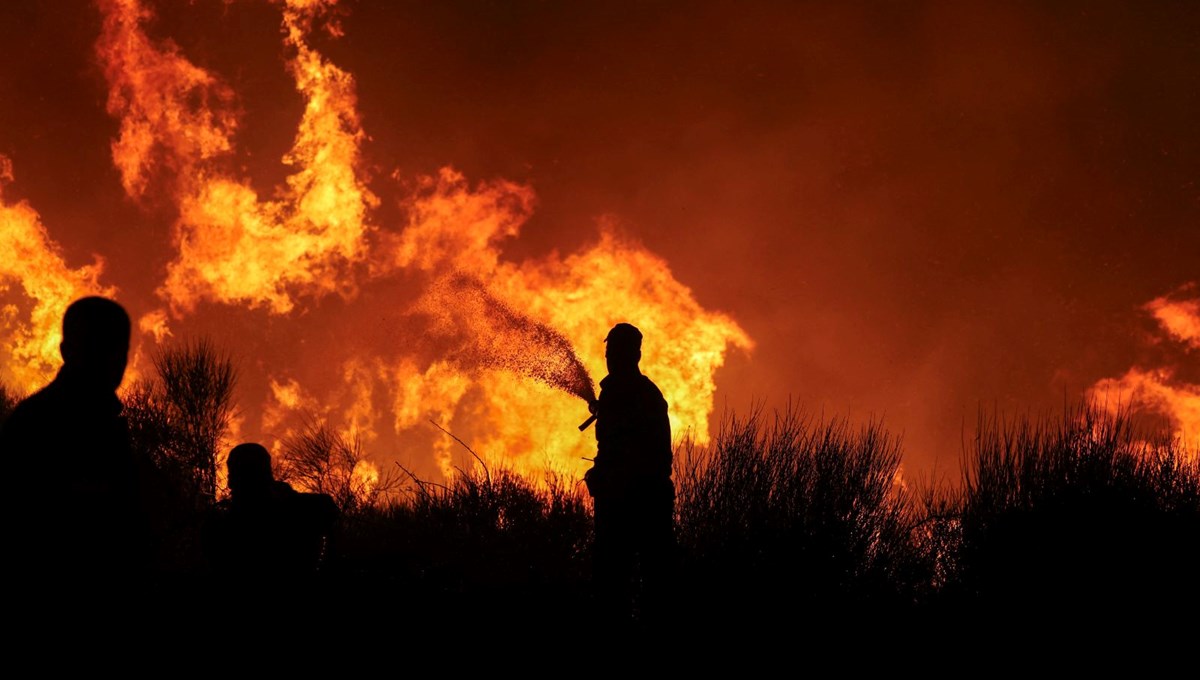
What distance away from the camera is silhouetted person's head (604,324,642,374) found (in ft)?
21.3

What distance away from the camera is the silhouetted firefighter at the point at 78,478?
128 inches

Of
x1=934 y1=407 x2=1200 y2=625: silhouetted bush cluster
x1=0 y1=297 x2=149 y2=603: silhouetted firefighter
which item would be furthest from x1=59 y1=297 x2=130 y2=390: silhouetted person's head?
x1=934 y1=407 x2=1200 y2=625: silhouetted bush cluster

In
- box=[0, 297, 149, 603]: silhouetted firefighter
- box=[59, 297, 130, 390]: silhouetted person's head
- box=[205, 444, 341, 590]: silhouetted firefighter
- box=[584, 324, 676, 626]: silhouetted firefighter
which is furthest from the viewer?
box=[584, 324, 676, 626]: silhouetted firefighter

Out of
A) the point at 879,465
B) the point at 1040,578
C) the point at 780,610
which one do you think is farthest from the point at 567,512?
the point at 1040,578

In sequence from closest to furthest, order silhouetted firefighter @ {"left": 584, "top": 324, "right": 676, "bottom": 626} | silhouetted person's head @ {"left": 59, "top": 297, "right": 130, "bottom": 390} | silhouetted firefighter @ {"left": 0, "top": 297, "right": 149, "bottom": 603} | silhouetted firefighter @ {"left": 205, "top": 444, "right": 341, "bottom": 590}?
silhouetted firefighter @ {"left": 0, "top": 297, "right": 149, "bottom": 603}
silhouetted person's head @ {"left": 59, "top": 297, "right": 130, "bottom": 390}
silhouetted firefighter @ {"left": 205, "top": 444, "right": 341, "bottom": 590}
silhouetted firefighter @ {"left": 584, "top": 324, "right": 676, "bottom": 626}

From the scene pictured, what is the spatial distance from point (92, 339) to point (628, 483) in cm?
377

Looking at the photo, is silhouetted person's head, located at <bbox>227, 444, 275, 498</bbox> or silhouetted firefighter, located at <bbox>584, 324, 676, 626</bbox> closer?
silhouetted person's head, located at <bbox>227, 444, 275, 498</bbox>

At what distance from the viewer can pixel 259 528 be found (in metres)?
4.95

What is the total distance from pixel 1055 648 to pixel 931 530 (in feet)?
11.2

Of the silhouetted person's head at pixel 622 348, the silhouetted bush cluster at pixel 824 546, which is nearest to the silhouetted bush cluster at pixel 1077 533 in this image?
the silhouetted bush cluster at pixel 824 546

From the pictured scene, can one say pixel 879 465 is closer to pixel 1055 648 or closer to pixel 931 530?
pixel 931 530

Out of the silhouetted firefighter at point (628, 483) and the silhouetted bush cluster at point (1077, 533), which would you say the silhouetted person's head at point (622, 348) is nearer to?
the silhouetted firefighter at point (628, 483)

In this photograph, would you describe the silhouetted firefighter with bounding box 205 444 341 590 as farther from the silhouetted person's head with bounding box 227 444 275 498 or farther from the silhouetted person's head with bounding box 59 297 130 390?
the silhouetted person's head with bounding box 59 297 130 390

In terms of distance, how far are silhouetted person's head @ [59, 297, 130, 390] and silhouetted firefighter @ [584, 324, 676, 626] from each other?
3477mm
